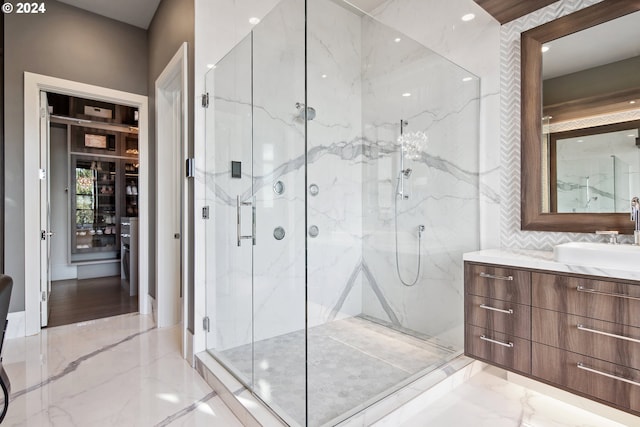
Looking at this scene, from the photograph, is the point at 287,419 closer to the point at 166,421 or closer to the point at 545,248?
the point at 166,421

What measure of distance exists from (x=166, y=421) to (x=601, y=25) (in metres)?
3.20

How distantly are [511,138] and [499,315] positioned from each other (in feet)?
3.87

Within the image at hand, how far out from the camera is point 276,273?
78.7 inches

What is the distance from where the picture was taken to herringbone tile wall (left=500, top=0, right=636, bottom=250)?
7.02 feet

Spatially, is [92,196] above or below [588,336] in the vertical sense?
above

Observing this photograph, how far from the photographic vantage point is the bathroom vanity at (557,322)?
1427 millimetres

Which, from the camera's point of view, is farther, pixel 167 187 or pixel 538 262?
pixel 167 187

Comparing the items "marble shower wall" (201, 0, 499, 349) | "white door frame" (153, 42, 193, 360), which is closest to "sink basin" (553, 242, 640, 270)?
"marble shower wall" (201, 0, 499, 349)

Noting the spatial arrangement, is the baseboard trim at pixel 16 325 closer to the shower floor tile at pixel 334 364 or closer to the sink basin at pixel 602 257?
the shower floor tile at pixel 334 364

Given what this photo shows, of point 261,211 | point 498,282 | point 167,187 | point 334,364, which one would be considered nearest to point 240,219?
point 261,211

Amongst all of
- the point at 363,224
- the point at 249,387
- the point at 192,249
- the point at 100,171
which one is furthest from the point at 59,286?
the point at 363,224

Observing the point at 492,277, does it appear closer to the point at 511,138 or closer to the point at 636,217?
the point at 636,217

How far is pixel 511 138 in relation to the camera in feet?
7.30

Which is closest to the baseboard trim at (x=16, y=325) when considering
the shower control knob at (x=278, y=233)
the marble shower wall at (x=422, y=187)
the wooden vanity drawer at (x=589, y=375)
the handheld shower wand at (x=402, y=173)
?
the shower control knob at (x=278, y=233)
